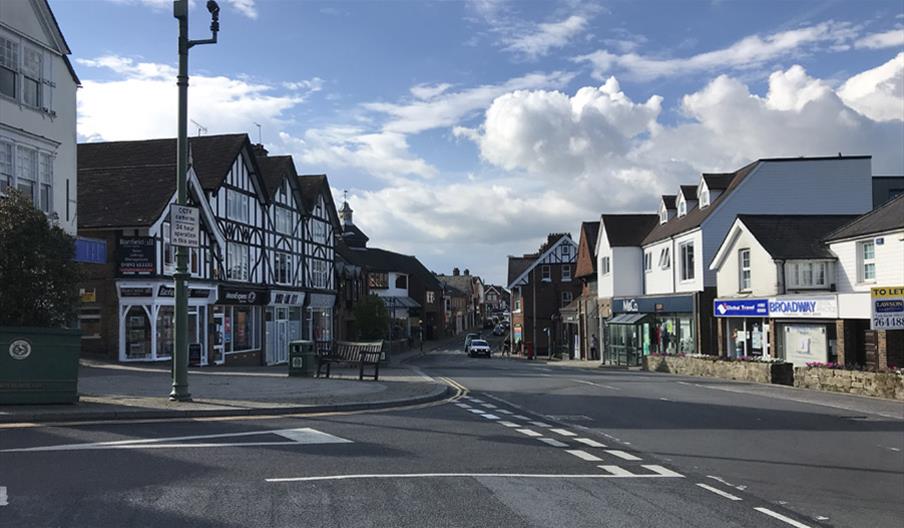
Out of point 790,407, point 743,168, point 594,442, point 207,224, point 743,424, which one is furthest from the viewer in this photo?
point 743,168

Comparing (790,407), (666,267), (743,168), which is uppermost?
(743,168)

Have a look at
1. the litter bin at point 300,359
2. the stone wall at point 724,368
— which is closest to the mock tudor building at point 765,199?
the stone wall at point 724,368

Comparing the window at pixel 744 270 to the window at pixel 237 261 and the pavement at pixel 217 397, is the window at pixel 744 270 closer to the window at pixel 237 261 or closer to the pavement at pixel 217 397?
the pavement at pixel 217 397

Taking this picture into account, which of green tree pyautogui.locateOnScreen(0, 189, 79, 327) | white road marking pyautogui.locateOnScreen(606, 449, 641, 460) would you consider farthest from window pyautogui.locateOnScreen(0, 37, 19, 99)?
white road marking pyautogui.locateOnScreen(606, 449, 641, 460)

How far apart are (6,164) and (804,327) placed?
25.3 m

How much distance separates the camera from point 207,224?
3359 centimetres

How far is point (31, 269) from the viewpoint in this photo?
44.7 ft

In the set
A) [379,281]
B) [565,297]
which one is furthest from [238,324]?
[379,281]

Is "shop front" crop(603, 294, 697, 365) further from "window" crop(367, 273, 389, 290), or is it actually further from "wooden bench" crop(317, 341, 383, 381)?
"window" crop(367, 273, 389, 290)

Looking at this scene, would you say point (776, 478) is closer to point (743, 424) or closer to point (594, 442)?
point (594, 442)

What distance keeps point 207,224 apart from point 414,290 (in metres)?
60.1

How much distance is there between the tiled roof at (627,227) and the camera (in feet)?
156

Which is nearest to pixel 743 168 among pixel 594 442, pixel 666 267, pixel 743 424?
pixel 666 267

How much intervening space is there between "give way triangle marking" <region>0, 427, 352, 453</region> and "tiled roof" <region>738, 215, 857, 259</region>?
23.6 metres
